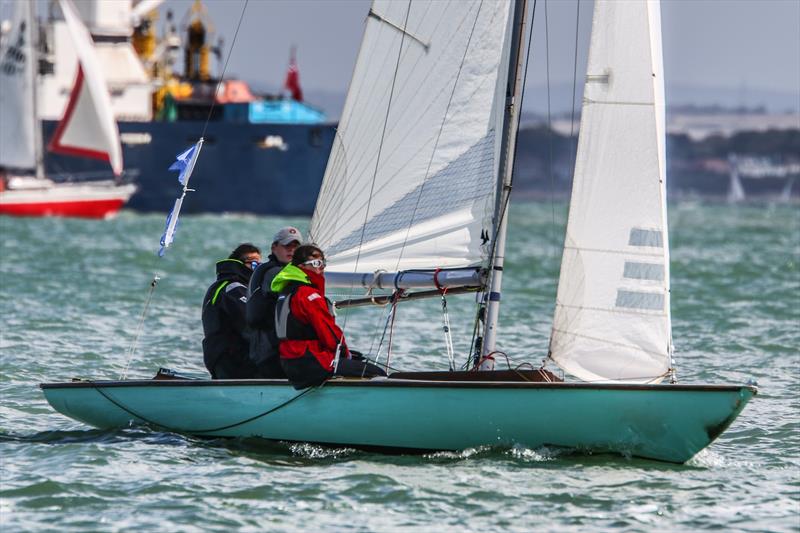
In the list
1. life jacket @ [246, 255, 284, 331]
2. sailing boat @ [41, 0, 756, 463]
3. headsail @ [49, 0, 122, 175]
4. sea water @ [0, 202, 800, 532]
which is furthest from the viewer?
headsail @ [49, 0, 122, 175]

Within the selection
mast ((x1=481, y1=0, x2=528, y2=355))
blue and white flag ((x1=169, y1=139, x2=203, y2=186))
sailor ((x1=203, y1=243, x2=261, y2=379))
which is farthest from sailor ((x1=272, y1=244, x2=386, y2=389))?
blue and white flag ((x1=169, y1=139, x2=203, y2=186))

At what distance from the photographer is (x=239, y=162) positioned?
194 ft

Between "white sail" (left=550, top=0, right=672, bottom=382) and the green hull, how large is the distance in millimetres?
370

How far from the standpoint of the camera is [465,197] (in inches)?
421

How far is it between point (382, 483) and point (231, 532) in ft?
4.39

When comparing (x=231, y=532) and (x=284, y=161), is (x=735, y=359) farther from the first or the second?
(x=284, y=161)

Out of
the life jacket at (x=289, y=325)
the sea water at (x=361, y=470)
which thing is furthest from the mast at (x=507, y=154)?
the life jacket at (x=289, y=325)

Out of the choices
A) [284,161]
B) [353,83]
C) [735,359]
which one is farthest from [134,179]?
[353,83]

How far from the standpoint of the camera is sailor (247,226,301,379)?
10.2 metres

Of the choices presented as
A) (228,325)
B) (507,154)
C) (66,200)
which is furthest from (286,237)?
(66,200)

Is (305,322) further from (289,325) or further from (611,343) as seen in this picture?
(611,343)

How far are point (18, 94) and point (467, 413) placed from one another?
45.3 meters

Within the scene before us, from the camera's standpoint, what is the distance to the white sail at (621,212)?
985cm

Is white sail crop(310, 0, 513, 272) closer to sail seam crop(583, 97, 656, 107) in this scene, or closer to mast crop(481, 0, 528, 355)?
mast crop(481, 0, 528, 355)
